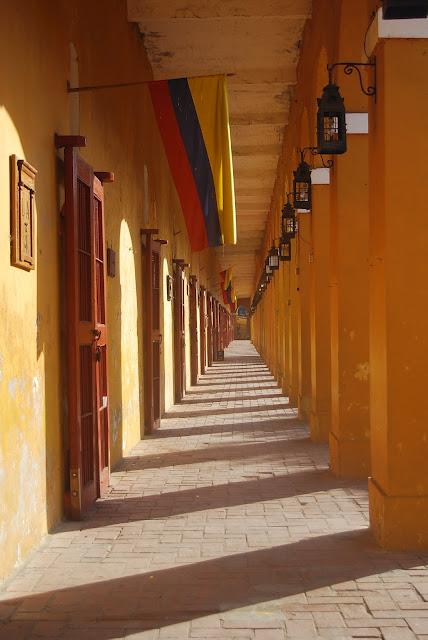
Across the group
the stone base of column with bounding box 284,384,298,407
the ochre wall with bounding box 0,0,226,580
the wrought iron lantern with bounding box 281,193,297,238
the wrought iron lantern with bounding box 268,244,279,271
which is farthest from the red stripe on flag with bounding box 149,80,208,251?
the wrought iron lantern with bounding box 268,244,279,271

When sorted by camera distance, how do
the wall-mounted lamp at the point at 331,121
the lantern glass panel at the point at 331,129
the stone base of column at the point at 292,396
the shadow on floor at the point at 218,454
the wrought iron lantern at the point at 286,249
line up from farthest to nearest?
the stone base of column at the point at 292,396, the wrought iron lantern at the point at 286,249, the shadow on floor at the point at 218,454, the lantern glass panel at the point at 331,129, the wall-mounted lamp at the point at 331,121

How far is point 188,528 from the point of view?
5613 mm

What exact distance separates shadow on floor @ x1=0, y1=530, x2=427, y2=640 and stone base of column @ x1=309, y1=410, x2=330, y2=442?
4.37 metres

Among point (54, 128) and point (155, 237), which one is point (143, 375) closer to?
point (155, 237)

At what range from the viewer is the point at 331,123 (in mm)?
6379

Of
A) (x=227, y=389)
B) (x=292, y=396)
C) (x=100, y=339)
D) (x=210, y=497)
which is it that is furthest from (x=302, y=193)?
(x=227, y=389)

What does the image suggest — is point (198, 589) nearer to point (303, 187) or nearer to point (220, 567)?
point (220, 567)

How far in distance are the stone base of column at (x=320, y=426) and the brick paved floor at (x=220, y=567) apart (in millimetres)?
1376

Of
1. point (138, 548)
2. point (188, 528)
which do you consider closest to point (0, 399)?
point (138, 548)

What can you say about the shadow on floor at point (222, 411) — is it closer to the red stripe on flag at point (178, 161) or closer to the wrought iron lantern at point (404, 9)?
the red stripe on flag at point (178, 161)

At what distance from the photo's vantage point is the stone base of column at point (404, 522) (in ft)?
16.4

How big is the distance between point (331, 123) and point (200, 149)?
6.22 ft

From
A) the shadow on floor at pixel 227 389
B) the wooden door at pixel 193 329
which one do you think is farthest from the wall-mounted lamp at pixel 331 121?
the wooden door at pixel 193 329

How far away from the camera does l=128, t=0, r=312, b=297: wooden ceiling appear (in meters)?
9.88
